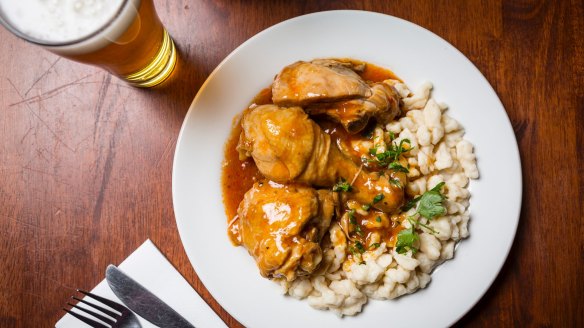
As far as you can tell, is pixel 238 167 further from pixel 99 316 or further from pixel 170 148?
pixel 99 316

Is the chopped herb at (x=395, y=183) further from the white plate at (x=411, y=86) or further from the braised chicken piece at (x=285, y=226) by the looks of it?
the white plate at (x=411, y=86)

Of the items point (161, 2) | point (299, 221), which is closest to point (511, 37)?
point (299, 221)

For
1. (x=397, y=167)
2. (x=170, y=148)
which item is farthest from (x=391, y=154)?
(x=170, y=148)

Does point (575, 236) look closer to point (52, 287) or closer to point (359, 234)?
point (359, 234)

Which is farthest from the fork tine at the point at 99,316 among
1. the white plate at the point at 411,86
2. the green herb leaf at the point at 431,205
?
the green herb leaf at the point at 431,205

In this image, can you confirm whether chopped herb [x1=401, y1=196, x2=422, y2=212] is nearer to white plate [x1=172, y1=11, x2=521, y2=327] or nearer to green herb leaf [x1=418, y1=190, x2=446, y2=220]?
green herb leaf [x1=418, y1=190, x2=446, y2=220]
